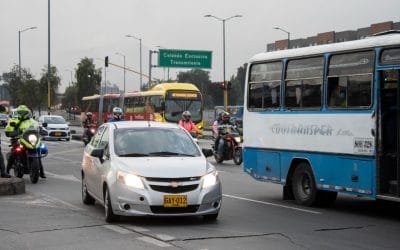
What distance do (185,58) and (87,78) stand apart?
144 feet

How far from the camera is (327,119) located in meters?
12.2

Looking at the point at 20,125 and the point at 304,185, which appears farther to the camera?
the point at 20,125

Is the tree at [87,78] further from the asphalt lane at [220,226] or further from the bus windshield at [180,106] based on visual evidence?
the asphalt lane at [220,226]

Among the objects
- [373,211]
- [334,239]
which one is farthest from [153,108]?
[334,239]

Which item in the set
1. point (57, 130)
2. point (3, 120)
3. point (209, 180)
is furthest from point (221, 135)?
point (3, 120)

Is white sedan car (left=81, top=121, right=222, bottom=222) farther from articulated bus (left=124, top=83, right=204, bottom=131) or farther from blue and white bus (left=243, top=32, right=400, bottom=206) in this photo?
articulated bus (left=124, top=83, right=204, bottom=131)

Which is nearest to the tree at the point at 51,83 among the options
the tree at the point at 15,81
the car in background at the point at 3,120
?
the tree at the point at 15,81

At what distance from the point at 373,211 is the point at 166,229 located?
420 cm

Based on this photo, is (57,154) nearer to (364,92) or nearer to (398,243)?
(364,92)

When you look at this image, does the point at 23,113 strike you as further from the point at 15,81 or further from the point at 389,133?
the point at 15,81

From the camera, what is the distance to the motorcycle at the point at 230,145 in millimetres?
23578

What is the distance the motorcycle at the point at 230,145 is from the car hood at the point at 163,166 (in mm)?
12658

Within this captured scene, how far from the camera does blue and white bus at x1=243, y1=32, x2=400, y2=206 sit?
11.0 meters

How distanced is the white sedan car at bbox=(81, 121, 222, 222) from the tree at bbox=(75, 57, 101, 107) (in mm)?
89091
